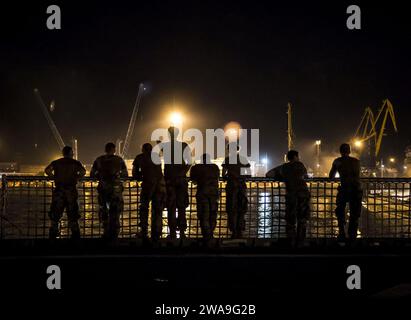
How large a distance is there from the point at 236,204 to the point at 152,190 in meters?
1.84

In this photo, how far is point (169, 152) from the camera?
7.98 metres

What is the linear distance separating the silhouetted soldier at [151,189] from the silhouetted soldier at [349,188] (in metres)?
3.69

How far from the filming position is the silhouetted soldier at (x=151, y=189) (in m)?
7.58

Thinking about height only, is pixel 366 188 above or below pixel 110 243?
above

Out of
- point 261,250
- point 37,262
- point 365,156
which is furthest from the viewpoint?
point 365,156

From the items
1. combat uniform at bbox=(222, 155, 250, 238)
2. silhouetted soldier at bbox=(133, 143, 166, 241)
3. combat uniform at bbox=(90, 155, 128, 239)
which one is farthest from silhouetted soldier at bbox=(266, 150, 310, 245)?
combat uniform at bbox=(90, 155, 128, 239)

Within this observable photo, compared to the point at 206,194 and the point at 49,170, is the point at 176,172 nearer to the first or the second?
the point at 206,194

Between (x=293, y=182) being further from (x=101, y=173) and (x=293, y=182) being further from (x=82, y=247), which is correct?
(x=82, y=247)

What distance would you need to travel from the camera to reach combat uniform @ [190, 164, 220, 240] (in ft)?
24.8

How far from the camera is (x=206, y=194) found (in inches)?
299

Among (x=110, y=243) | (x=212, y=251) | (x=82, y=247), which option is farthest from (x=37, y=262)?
(x=212, y=251)
